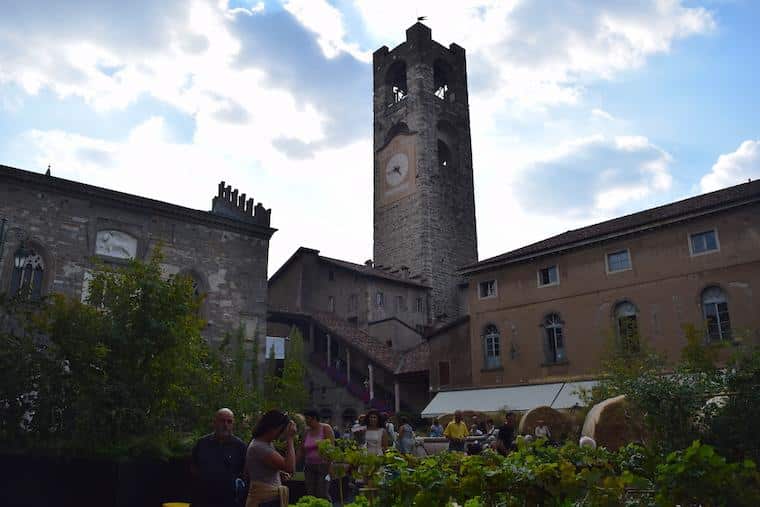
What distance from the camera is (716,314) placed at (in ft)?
62.3

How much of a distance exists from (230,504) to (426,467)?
1.92 meters

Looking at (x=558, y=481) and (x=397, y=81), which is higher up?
(x=397, y=81)

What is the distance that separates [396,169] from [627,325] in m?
23.5

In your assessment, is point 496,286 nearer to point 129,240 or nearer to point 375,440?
point 129,240

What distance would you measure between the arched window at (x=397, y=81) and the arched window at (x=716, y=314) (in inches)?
1144

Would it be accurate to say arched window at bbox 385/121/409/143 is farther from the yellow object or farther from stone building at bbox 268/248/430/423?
the yellow object

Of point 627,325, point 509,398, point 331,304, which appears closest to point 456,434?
point 509,398

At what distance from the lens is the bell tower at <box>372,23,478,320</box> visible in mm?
38156

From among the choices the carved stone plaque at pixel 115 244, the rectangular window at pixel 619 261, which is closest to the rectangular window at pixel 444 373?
the rectangular window at pixel 619 261

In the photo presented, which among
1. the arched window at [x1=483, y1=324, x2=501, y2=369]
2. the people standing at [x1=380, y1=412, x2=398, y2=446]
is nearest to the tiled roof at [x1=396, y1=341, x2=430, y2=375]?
the arched window at [x1=483, y1=324, x2=501, y2=369]

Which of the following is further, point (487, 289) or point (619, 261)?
point (487, 289)

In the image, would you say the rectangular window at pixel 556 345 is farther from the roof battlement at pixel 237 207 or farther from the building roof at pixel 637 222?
the roof battlement at pixel 237 207

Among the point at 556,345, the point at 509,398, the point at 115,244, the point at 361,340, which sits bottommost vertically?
the point at 509,398

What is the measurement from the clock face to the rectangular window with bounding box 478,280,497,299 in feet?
54.0
